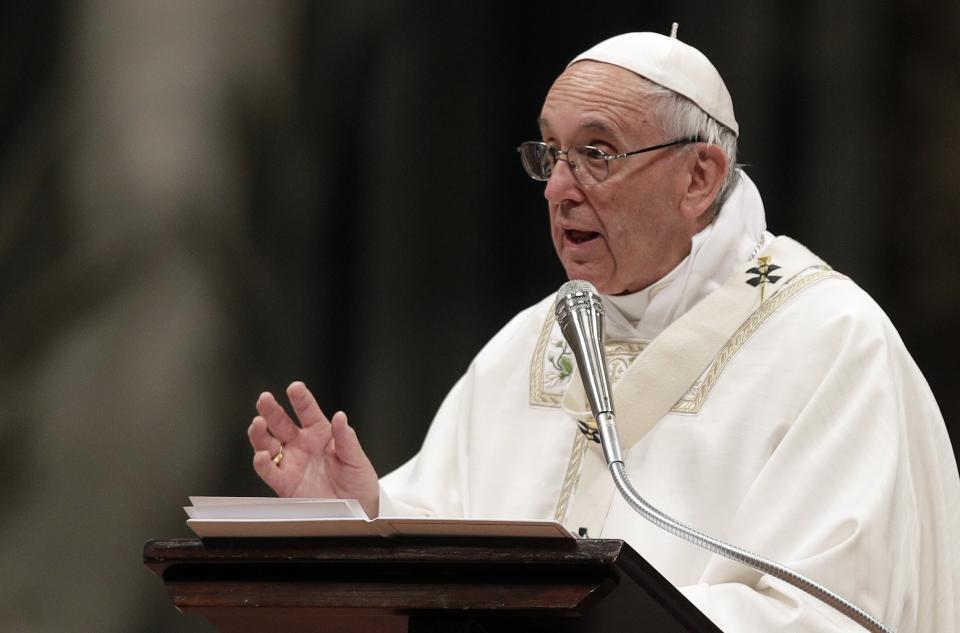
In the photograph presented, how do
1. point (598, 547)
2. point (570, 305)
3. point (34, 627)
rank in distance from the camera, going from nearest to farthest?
point (598, 547) < point (570, 305) < point (34, 627)

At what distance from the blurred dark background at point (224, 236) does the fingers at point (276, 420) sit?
2.26 metres

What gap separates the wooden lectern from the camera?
1.95 metres

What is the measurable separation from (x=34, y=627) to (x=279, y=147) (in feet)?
6.21

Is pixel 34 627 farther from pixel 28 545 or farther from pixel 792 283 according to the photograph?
pixel 792 283

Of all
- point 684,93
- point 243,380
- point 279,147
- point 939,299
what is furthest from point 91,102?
point 939,299

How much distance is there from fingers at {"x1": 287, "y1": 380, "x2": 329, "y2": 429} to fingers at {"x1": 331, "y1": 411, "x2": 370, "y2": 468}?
0.16 ft

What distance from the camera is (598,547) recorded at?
Answer: 6.34 ft

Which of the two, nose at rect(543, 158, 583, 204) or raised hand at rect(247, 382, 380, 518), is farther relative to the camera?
nose at rect(543, 158, 583, 204)

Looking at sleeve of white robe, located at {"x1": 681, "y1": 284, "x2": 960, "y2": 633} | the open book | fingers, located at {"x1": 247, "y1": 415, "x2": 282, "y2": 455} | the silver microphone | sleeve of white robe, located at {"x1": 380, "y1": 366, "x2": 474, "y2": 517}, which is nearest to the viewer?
the open book

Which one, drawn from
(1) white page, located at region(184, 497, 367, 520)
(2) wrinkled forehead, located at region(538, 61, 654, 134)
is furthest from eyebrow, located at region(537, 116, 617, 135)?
(1) white page, located at region(184, 497, 367, 520)

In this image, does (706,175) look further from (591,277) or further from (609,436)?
(609,436)

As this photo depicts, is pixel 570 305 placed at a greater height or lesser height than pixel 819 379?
A: greater

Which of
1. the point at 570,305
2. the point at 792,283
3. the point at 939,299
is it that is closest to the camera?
the point at 570,305

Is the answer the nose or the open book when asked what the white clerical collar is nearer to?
the nose
